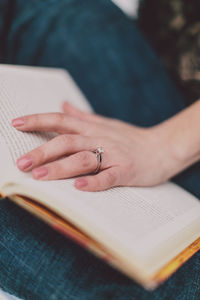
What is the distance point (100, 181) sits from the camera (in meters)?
0.53

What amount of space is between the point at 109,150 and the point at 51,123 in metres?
0.13

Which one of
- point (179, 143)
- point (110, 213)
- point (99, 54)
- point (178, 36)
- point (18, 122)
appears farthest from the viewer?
point (178, 36)

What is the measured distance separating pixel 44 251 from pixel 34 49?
67cm

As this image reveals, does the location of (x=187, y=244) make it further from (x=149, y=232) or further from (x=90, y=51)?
(x=90, y=51)

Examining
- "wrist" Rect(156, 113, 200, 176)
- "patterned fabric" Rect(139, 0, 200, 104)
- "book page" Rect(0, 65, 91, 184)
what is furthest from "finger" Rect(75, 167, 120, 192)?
"patterned fabric" Rect(139, 0, 200, 104)

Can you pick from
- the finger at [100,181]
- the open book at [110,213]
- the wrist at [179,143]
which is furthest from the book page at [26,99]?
the wrist at [179,143]

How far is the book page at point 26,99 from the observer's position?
53cm

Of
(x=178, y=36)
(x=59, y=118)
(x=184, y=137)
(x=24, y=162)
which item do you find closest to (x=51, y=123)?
(x=59, y=118)

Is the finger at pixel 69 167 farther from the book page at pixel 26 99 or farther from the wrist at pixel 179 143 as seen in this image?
the wrist at pixel 179 143

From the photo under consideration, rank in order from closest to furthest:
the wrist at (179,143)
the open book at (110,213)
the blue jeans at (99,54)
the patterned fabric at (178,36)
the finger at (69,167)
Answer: the open book at (110,213)
the finger at (69,167)
the wrist at (179,143)
the blue jeans at (99,54)
the patterned fabric at (178,36)

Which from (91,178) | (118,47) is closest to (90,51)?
(118,47)

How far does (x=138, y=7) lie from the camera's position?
126cm

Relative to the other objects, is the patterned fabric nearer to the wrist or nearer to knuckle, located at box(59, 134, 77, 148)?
the wrist

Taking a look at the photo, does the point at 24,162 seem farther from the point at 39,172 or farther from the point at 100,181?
the point at 100,181
